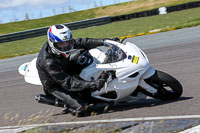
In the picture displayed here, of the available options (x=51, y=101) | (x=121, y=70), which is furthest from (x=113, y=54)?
(x=51, y=101)

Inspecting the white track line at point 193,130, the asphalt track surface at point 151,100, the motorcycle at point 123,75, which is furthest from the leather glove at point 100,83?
the white track line at point 193,130

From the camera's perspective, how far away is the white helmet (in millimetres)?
5383

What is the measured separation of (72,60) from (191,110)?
6.76ft

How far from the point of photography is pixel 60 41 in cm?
539

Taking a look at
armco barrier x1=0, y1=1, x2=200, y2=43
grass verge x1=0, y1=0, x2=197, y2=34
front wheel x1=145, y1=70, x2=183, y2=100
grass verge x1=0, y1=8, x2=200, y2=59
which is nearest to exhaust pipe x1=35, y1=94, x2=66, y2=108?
front wheel x1=145, y1=70, x2=183, y2=100

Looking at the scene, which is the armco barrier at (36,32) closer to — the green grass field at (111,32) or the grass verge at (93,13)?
the green grass field at (111,32)

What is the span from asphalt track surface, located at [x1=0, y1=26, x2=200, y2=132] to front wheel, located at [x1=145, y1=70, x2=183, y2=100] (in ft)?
0.38

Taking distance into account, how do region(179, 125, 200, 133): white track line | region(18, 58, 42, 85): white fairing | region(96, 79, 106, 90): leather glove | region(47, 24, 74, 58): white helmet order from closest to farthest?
region(179, 125, 200, 133): white track line < region(96, 79, 106, 90): leather glove < region(47, 24, 74, 58): white helmet < region(18, 58, 42, 85): white fairing

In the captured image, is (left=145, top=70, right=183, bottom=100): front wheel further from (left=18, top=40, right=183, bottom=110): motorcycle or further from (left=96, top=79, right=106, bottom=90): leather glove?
(left=96, top=79, right=106, bottom=90): leather glove

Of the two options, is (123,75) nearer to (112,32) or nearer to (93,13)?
(112,32)

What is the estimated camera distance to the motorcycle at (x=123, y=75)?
531 centimetres

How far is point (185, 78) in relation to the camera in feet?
23.4

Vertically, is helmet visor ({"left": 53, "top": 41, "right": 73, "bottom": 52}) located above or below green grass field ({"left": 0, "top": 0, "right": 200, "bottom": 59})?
above

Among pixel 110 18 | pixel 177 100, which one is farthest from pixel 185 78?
pixel 110 18
